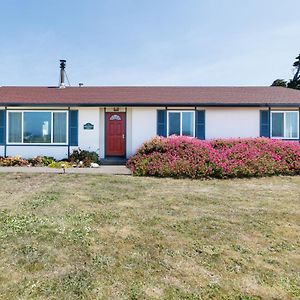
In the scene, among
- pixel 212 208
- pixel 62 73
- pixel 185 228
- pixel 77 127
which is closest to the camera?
pixel 185 228

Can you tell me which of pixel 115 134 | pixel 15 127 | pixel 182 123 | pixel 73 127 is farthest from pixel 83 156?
pixel 182 123

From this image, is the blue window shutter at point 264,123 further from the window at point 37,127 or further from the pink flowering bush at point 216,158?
the window at point 37,127

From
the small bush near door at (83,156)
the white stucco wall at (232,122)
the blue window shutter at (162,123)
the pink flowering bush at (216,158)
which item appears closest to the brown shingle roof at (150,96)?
the white stucco wall at (232,122)

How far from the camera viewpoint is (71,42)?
18438mm

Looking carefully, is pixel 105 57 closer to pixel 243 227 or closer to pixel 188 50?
pixel 188 50

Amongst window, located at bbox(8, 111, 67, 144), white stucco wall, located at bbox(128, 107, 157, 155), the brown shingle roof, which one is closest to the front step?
white stucco wall, located at bbox(128, 107, 157, 155)

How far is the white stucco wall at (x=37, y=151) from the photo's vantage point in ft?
46.4

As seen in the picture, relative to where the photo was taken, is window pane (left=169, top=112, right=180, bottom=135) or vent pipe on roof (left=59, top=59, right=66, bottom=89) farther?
vent pipe on roof (left=59, top=59, right=66, bottom=89)

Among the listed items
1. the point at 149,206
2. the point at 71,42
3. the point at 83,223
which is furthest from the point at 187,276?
the point at 71,42

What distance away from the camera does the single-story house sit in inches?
558

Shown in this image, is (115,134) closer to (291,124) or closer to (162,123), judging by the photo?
(162,123)

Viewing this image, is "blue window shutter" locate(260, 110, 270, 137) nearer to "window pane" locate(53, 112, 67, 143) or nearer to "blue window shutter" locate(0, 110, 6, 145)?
"window pane" locate(53, 112, 67, 143)

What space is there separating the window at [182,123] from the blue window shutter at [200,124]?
7.8 inches

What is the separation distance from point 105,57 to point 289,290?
19047 millimetres
